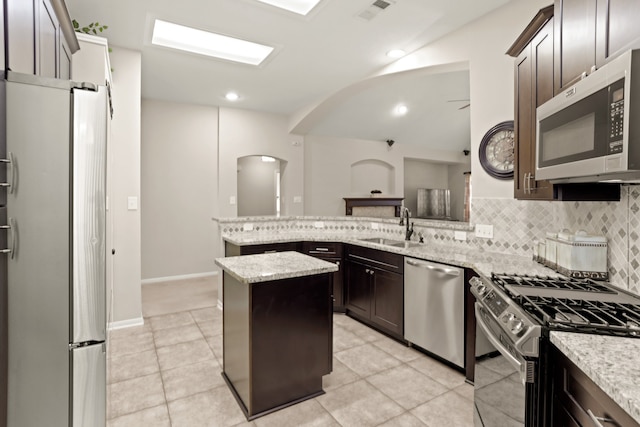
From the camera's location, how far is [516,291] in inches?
62.4

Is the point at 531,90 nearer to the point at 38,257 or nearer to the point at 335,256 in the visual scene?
the point at 335,256

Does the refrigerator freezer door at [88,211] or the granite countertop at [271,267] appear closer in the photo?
the refrigerator freezer door at [88,211]

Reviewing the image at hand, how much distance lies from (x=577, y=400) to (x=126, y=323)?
3721 millimetres

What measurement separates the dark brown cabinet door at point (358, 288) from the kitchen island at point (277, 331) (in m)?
1.17

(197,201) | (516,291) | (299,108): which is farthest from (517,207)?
(197,201)

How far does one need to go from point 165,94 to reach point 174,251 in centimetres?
244

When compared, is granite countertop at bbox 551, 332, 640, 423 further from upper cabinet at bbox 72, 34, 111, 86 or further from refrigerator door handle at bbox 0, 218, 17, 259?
upper cabinet at bbox 72, 34, 111, 86

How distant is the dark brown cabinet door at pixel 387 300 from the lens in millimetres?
2990

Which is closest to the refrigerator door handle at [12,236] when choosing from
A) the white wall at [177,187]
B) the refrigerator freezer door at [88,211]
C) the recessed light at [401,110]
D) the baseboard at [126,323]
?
the refrigerator freezer door at [88,211]

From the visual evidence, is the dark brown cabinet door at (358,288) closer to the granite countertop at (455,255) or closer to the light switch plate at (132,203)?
the granite countertop at (455,255)

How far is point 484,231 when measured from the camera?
283 centimetres

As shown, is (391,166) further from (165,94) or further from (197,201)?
(165,94)

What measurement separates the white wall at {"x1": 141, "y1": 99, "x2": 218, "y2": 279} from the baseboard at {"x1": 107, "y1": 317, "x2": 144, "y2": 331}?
6.56 feet

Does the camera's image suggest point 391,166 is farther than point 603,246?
Yes
